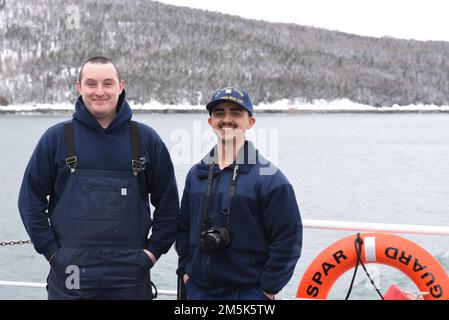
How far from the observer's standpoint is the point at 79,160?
264 cm

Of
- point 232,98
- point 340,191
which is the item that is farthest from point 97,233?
point 340,191

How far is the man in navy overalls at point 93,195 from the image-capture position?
2629mm

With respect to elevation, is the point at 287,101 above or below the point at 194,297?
above

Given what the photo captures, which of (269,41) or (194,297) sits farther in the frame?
(269,41)

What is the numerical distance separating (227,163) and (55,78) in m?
138

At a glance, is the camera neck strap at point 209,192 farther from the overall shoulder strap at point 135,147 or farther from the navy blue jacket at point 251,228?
the overall shoulder strap at point 135,147

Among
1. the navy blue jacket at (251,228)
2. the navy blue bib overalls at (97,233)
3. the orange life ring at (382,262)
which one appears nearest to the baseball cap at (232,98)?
the navy blue jacket at (251,228)

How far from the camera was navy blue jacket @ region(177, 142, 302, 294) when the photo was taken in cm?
255

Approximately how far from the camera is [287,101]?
13375 centimetres
